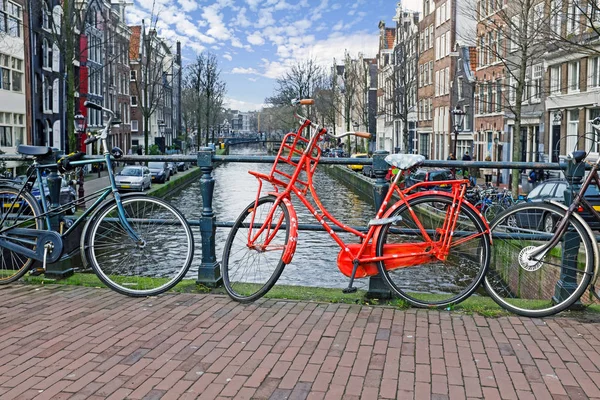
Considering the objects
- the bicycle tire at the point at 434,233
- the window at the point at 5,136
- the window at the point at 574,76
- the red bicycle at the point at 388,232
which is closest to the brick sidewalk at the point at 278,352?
the bicycle tire at the point at 434,233

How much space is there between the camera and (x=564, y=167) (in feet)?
Result: 15.0

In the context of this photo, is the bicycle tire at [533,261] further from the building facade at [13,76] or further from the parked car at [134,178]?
the building facade at [13,76]

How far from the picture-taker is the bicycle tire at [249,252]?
4594 millimetres

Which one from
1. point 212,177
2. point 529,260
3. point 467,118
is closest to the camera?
point 529,260

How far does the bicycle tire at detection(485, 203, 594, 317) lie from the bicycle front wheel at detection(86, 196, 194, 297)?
224cm

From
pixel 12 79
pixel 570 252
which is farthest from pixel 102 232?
pixel 12 79

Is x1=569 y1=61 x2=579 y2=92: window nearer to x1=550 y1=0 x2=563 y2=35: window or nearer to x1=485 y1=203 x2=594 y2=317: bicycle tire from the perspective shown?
x1=550 y1=0 x2=563 y2=35: window

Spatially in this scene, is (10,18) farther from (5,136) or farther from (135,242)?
(135,242)

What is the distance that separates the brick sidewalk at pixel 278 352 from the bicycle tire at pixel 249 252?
0.15m

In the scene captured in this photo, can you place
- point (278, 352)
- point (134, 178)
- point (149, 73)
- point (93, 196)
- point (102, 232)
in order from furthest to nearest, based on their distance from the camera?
point (149, 73) → point (134, 178) → point (93, 196) → point (102, 232) → point (278, 352)

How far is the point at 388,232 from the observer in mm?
4414

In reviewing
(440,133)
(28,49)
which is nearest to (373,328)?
(28,49)

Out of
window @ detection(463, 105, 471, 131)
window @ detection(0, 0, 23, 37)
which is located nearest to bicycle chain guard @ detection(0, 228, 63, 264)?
window @ detection(0, 0, 23, 37)

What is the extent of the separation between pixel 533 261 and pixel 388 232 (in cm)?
101
